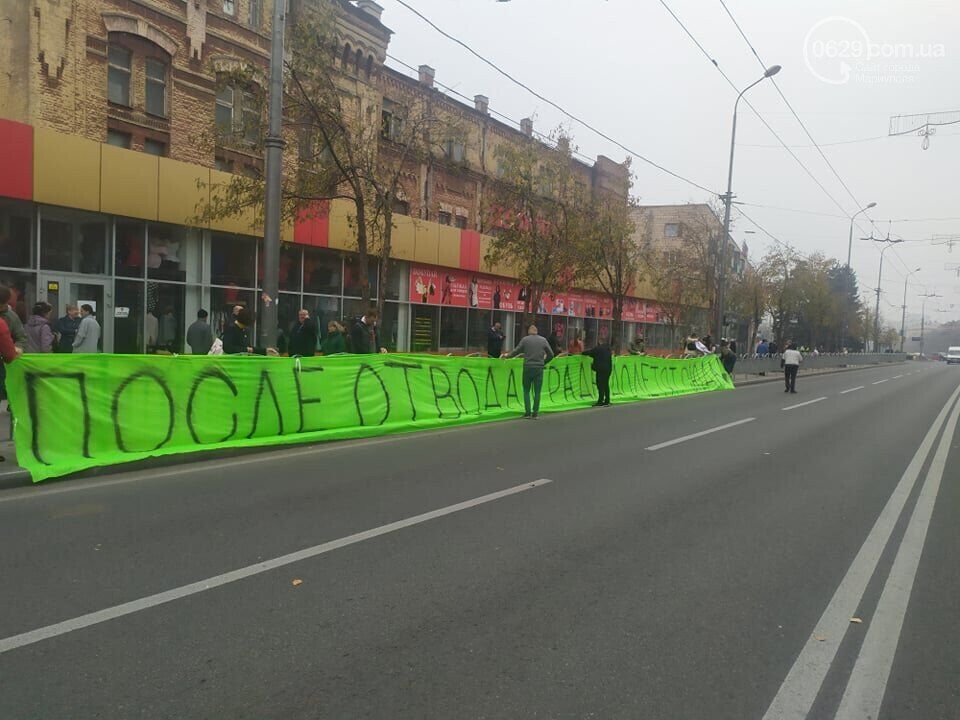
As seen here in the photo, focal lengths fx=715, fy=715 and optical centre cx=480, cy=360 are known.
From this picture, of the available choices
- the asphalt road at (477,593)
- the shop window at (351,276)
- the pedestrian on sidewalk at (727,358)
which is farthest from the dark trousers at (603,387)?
the pedestrian on sidewalk at (727,358)

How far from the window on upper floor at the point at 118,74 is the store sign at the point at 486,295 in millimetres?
10094

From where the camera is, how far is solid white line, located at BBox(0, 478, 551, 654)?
359 cm

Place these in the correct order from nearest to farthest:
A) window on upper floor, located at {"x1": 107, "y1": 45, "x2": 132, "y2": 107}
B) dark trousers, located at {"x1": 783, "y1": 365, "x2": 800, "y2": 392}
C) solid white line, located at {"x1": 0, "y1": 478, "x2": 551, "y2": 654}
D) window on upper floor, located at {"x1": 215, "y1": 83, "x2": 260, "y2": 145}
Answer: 1. solid white line, located at {"x1": 0, "y1": 478, "x2": 551, "y2": 654}
2. window on upper floor, located at {"x1": 215, "y1": 83, "x2": 260, "y2": 145}
3. window on upper floor, located at {"x1": 107, "y1": 45, "x2": 132, "y2": 107}
4. dark trousers, located at {"x1": 783, "y1": 365, "x2": 800, "y2": 392}

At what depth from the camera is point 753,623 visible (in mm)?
3967

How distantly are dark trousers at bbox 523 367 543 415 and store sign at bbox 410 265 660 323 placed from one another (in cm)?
834

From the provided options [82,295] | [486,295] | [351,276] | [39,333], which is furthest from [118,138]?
[486,295]

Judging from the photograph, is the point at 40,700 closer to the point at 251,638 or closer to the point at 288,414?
the point at 251,638

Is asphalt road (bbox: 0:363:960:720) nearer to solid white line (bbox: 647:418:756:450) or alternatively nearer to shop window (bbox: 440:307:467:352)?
solid white line (bbox: 647:418:756:450)

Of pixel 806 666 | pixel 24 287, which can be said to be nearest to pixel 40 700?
pixel 806 666

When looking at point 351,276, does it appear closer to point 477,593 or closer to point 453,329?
point 453,329

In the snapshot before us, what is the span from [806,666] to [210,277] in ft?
57.3

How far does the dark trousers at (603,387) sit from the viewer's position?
16500mm

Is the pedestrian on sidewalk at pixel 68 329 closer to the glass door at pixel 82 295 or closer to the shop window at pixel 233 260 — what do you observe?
the glass door at pixel 82 295

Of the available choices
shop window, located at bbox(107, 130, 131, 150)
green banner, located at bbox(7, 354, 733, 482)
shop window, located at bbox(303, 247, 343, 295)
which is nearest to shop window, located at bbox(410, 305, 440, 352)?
shop window, located at bbox(303, 247, 343, 295)
